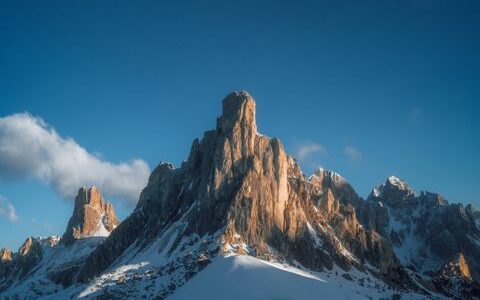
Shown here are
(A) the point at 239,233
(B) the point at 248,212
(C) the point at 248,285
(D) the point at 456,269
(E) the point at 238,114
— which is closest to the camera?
(C) the point at 248,285

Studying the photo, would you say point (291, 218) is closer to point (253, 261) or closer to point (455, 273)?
point (253, 261)

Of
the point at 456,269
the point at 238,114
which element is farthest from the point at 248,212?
the point at 456,269

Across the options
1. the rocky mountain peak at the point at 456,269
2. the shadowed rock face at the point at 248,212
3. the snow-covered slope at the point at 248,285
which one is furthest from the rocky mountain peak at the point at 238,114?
the rocky mountain peak at the point at 456,269

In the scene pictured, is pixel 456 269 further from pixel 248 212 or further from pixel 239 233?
pixel 239 233

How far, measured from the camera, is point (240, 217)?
123562 millimetres

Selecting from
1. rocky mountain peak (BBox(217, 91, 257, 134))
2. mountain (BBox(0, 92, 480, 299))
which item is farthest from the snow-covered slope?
rocky mountain peak (BBox(217, 91, 257, 134))

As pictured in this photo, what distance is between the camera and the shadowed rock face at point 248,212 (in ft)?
409

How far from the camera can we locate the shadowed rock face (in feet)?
409

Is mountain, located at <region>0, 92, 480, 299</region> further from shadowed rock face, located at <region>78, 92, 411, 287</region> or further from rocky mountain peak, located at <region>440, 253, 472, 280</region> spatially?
rocky mountain peak, located at <region>440, 253, 472, 280</region>

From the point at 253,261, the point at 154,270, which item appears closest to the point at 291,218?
the point at 154,270

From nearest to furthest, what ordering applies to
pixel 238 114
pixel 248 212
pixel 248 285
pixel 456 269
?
pixel 248 285 → pixel 248 212 → pixel 238 114 → pixel 456 269

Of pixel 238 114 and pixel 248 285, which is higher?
pixel 238 114

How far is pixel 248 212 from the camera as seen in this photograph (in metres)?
124

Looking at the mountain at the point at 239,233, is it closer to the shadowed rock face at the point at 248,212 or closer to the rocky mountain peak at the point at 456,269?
the shadowed rock face at the point at 248,212
